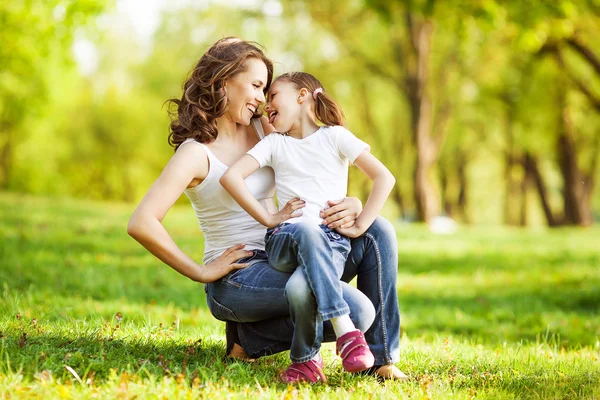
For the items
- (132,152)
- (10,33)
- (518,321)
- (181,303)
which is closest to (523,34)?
(518,321)

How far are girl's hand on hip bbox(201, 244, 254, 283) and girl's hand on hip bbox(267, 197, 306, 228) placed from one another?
288 mm

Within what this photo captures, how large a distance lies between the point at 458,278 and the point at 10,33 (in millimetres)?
9273

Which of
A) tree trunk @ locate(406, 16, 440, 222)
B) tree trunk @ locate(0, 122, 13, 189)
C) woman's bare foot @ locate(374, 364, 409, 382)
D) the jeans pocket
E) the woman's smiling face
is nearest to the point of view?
woman's bare foot @ locate(374, 364, 409, 382)

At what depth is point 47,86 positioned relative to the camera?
2905 cm

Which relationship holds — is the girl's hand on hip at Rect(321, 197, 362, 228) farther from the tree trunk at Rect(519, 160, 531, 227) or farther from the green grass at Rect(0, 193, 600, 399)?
the tree trunk at Rect(519, 160, 531, 227)

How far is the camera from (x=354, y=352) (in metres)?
3.25

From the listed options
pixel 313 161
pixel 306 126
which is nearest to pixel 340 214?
pixel 313 161

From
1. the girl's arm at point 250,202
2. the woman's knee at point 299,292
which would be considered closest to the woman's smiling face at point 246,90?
the girl's arm at point 250,202

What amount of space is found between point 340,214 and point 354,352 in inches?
29.0

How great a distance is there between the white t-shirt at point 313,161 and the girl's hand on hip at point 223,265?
38 cm

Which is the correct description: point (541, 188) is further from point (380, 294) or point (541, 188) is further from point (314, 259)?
point (314, 259)

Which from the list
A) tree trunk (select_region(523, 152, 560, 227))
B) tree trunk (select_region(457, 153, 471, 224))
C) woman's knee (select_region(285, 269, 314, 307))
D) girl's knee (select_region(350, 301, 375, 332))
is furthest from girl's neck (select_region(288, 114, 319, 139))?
tree trunk (select_region(457, 153, 471, 224))

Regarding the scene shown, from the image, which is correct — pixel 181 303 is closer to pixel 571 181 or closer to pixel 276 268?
pixel 276 268

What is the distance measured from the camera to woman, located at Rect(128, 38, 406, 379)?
11.5 ft
